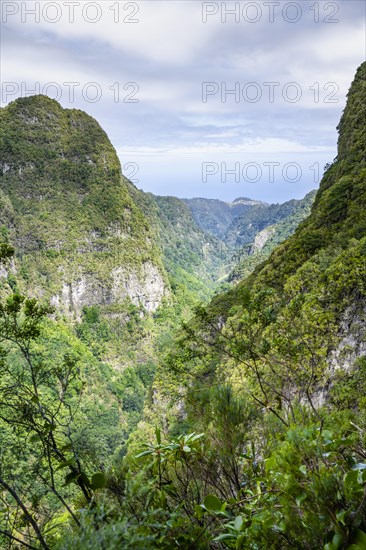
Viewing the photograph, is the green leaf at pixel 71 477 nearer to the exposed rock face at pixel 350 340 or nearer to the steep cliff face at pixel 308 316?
the steep cliff face at pixel 308 316

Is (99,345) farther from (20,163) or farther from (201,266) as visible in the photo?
(201,266)

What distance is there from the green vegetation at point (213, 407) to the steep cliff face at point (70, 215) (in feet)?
4.37

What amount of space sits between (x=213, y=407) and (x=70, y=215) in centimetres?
8708

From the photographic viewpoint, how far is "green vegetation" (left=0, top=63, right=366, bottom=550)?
5.22 feet

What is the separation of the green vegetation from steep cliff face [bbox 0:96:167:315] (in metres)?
1.33

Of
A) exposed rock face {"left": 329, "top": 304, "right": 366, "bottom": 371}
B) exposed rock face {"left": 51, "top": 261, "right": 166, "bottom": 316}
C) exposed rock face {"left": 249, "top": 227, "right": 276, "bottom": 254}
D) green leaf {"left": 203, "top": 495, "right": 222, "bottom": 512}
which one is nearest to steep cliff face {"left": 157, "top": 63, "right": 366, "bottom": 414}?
exposed rock face {"left": 329, "top": 304, "right": 366, "bottom": 371}

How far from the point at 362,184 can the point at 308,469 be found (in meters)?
21.3

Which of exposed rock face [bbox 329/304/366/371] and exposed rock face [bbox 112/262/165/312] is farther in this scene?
exposed rock face [bbox 112/262/165/312]

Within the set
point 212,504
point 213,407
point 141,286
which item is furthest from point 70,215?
point 212,504

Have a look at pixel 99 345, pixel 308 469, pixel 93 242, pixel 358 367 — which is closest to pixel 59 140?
pixel 93 242

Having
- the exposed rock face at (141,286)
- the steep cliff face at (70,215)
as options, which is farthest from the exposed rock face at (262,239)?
the exposed rock face at (141,286)

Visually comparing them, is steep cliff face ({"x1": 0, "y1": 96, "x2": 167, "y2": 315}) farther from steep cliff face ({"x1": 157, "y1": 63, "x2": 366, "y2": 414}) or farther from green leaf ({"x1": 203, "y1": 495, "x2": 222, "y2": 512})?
green leaf ({"x1": 203, "y1": 495, "x2": 222, "y2": 512})

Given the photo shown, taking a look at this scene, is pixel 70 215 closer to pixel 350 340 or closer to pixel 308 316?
pixel 308 316

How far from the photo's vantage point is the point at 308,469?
157 cm
